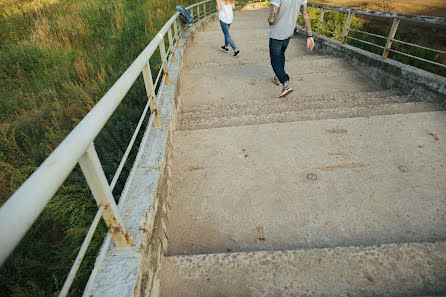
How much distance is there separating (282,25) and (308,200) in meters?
3.29

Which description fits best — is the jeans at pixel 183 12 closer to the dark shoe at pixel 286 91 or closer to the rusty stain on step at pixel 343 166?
the dark shoe at pixel 286 91

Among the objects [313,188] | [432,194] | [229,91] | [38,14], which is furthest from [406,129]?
[38,14]

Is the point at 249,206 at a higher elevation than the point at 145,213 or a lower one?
lower

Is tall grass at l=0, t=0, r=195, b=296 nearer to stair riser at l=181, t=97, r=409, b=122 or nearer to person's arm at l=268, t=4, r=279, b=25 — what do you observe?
stair riser at l=181, t=97, r=409, b=122

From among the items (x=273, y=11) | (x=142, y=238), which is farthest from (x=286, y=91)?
(x=142, y=238)

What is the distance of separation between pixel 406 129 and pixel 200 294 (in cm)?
318

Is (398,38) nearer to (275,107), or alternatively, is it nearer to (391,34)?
(391,34)

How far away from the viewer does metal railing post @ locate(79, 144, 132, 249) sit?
1.13 metres

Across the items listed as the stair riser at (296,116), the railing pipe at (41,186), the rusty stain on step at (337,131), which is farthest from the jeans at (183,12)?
the railing pipe at (41,186)

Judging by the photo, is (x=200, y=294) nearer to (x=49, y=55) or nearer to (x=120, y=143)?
(x=120, y=143)

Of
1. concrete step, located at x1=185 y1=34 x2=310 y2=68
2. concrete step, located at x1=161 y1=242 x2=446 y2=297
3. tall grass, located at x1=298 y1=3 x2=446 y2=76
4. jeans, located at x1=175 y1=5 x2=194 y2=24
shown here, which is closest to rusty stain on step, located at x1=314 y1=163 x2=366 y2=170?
concrete step, located at x1=161 y1=242 x2=446 y2=297

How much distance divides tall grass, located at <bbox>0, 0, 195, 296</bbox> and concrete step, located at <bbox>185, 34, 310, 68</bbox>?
1468mm

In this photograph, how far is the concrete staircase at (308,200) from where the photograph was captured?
169 centimetres

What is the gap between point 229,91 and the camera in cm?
502
